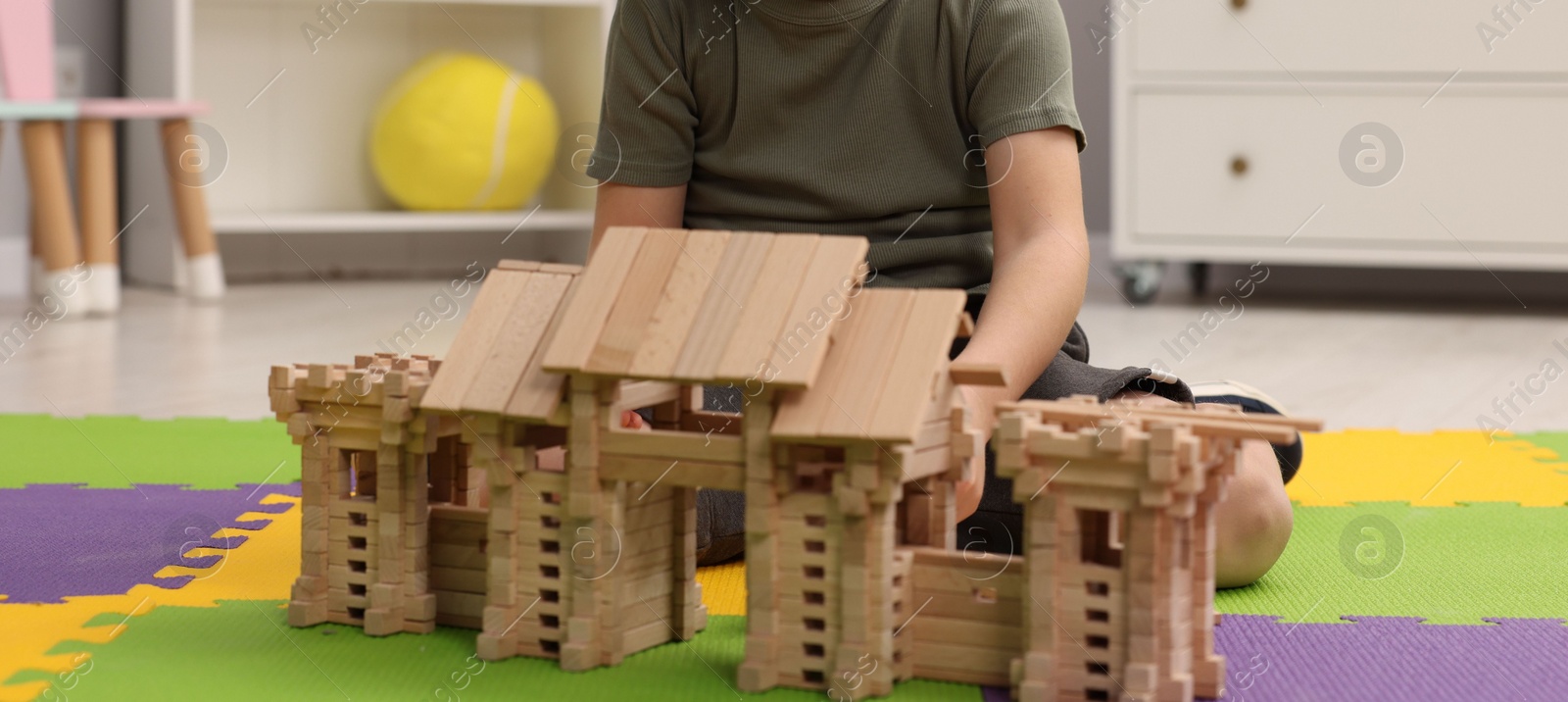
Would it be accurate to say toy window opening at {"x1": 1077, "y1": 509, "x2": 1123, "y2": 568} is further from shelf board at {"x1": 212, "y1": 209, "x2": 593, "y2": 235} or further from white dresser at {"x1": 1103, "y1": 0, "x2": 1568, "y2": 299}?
shelf board at {"x1": 212, "y1": 209, "x2": 593, "y2": 235}

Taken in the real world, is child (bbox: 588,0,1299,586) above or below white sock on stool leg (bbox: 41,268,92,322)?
above

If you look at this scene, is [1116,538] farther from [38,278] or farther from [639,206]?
[38,278]

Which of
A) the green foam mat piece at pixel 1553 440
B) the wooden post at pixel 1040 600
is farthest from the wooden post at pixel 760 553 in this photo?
the green foam mat piece at pixel 1553 440

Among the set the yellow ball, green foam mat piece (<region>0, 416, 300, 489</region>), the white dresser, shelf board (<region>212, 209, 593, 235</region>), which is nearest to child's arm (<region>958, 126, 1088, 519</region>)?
green foam mat piece (<region>0, 416, 300, 489</region>)

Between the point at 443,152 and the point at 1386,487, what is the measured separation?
5.67 ft

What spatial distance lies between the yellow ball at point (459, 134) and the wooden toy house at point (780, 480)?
1.79m

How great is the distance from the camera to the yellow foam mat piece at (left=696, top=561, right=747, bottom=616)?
32.4 inches

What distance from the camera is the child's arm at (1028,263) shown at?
2.60 feet

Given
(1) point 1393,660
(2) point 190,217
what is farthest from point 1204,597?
(2) point 190,217

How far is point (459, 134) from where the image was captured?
2.48m

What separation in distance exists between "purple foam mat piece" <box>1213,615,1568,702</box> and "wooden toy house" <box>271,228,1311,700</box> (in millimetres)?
60

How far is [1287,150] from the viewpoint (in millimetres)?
2154

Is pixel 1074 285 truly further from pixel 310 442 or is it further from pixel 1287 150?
pixel 1287 150

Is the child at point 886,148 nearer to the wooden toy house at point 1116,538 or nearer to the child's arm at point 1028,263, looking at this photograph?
the child's arm at point 1028,263
